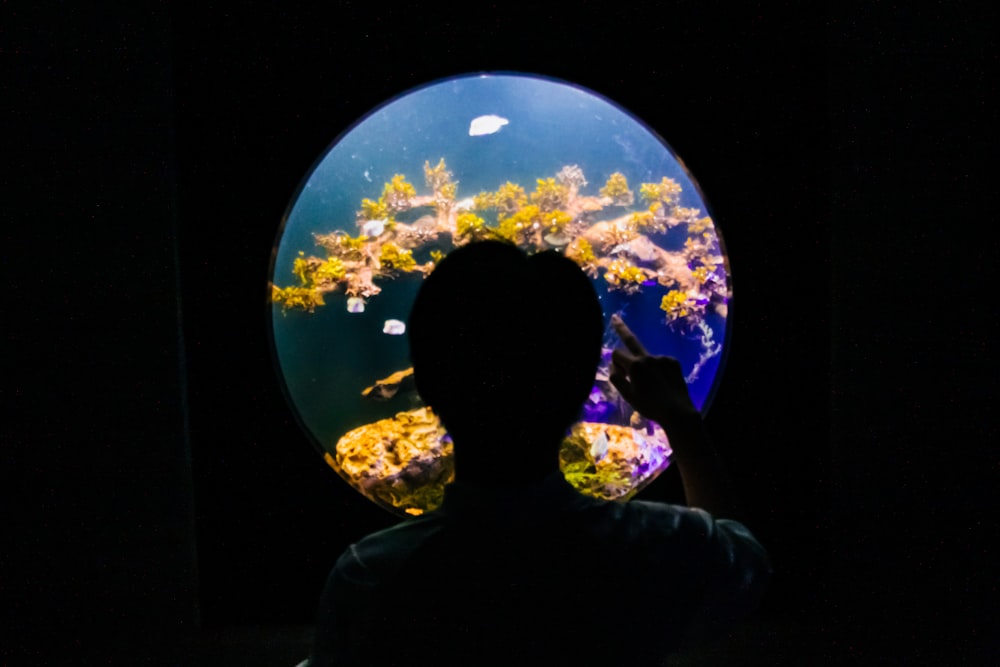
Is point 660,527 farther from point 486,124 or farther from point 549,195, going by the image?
point 486,124

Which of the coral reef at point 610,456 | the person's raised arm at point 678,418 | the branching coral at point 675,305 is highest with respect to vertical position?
the branching coral at point 675,305

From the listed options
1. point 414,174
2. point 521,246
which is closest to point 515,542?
point 521,246

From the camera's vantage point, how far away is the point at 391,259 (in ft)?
6.30

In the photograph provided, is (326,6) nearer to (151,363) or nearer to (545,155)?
(545,155)

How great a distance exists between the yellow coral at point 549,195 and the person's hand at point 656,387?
0.73m

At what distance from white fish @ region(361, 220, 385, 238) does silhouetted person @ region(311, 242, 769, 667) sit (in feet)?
3.25

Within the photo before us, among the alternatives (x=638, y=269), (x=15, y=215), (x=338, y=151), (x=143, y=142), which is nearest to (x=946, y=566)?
(x=638, y=269)

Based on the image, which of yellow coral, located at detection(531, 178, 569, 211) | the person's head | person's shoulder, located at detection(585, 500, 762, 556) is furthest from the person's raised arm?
yellow coral, located at detection(531, 178, 569, 211)

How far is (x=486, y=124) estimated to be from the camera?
6.16 ft

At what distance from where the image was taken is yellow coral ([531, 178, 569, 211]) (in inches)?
74.8

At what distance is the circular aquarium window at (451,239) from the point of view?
188cm

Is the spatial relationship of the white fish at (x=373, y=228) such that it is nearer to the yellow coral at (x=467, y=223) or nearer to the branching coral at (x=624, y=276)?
the yellow coral at (x=467, y=223)

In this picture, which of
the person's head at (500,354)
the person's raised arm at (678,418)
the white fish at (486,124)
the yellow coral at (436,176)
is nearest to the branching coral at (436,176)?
the yellow coral at (436,176)

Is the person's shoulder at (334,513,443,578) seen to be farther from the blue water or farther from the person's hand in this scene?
the blue water
